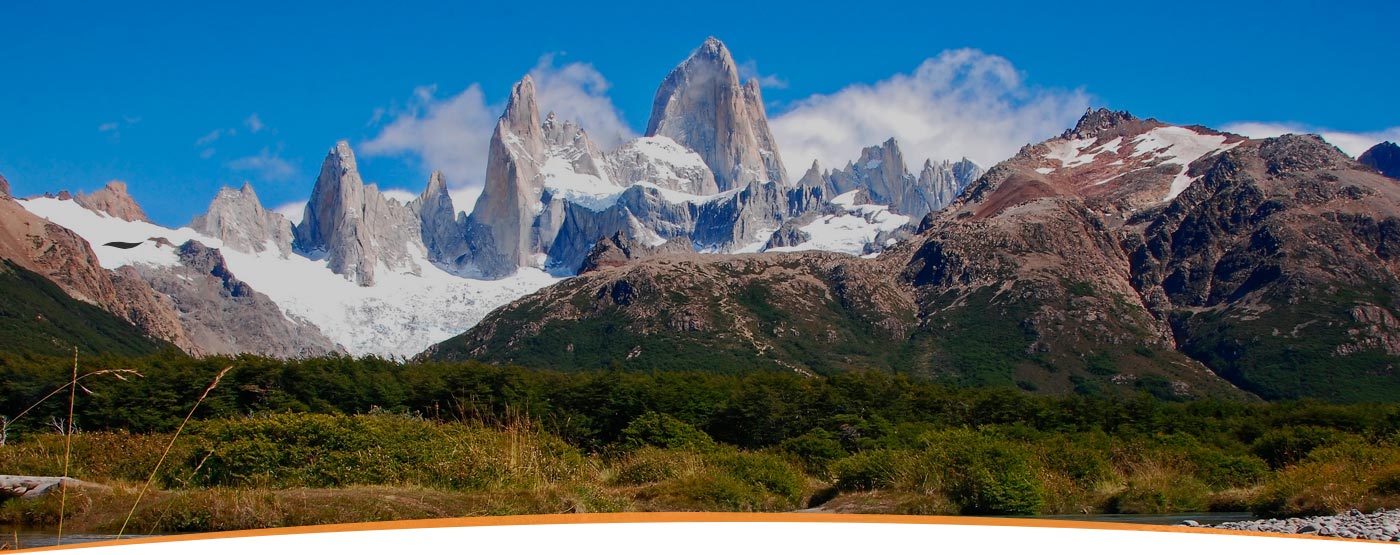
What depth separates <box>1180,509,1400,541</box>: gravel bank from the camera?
40.7 ft

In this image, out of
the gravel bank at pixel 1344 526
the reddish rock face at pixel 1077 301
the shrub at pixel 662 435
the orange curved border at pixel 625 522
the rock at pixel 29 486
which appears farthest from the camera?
the reddish rock face at pixel 1077 301

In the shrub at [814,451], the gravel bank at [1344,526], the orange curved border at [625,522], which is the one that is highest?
the shrub at [814,451]

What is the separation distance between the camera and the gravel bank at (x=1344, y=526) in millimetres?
12413

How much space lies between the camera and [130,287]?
552 feet

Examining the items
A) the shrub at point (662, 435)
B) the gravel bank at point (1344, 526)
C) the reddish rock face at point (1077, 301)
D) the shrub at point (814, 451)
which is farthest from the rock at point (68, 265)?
the gravel bank at point (1344, 526)

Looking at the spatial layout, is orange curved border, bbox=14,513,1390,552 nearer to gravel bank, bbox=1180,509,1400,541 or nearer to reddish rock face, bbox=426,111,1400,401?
gravel bank, bbox=1180,509,1400,541

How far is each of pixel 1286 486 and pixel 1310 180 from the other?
16997cm

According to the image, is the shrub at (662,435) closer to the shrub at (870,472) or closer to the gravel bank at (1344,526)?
the shrub at (870,472)

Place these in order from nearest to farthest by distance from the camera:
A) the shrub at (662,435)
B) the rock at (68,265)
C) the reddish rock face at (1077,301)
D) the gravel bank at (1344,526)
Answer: the gravel bank at (1344,526) < the shrub at (662,435) < the reddish rock face at (1077,301) < the rock at (68,265)

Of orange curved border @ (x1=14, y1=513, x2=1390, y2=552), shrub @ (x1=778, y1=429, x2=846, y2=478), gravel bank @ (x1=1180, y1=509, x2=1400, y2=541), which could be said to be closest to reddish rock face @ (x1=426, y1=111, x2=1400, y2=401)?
shrub @ (x1=778, y1=429, x2=846, y2=478)

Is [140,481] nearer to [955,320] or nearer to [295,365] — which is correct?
[295,365]

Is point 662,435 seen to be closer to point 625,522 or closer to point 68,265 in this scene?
point 625,522

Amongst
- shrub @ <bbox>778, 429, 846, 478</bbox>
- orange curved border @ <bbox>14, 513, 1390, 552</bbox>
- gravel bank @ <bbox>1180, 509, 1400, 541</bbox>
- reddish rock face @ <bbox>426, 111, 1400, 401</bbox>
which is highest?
reddish rock face @ <bbox>426, 111, 1400, 401</bbox>

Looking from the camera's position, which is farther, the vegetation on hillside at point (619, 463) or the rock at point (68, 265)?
the rock at point (68, 265)
